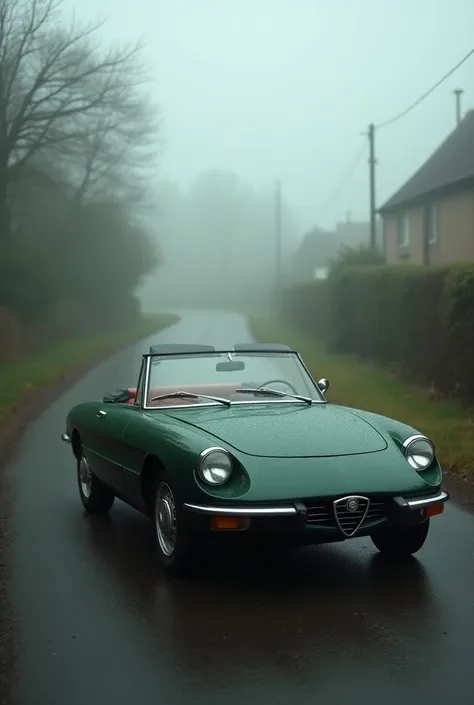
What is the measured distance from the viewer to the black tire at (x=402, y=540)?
6.44m

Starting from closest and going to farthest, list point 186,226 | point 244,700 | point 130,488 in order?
point 244,700
point 130,488
point 186,226

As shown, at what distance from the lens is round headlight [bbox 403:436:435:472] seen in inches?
249

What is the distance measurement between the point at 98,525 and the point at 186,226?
416 feet

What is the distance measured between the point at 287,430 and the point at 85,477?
272cm

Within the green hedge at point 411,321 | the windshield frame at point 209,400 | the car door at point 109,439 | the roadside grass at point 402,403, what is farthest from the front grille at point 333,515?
the green hedge at point 411,321

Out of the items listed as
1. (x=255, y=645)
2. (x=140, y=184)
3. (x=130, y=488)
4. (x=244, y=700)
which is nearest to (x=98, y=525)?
(x=130, y=488)

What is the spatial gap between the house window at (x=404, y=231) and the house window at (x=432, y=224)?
2.36 m

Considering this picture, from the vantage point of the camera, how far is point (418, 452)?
20.9ft

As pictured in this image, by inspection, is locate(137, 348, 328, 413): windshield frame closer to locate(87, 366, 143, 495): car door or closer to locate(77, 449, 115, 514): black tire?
locate(87, 366, 143, 495): car door

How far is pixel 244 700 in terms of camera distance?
13.6 ft

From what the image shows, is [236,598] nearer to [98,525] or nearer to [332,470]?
[332,470]

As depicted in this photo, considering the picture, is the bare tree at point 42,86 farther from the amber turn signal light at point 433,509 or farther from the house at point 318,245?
the house at point 318,245

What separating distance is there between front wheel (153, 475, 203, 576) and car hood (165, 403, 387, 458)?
0.48 meters

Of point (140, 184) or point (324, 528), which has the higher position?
point (140, 184)
